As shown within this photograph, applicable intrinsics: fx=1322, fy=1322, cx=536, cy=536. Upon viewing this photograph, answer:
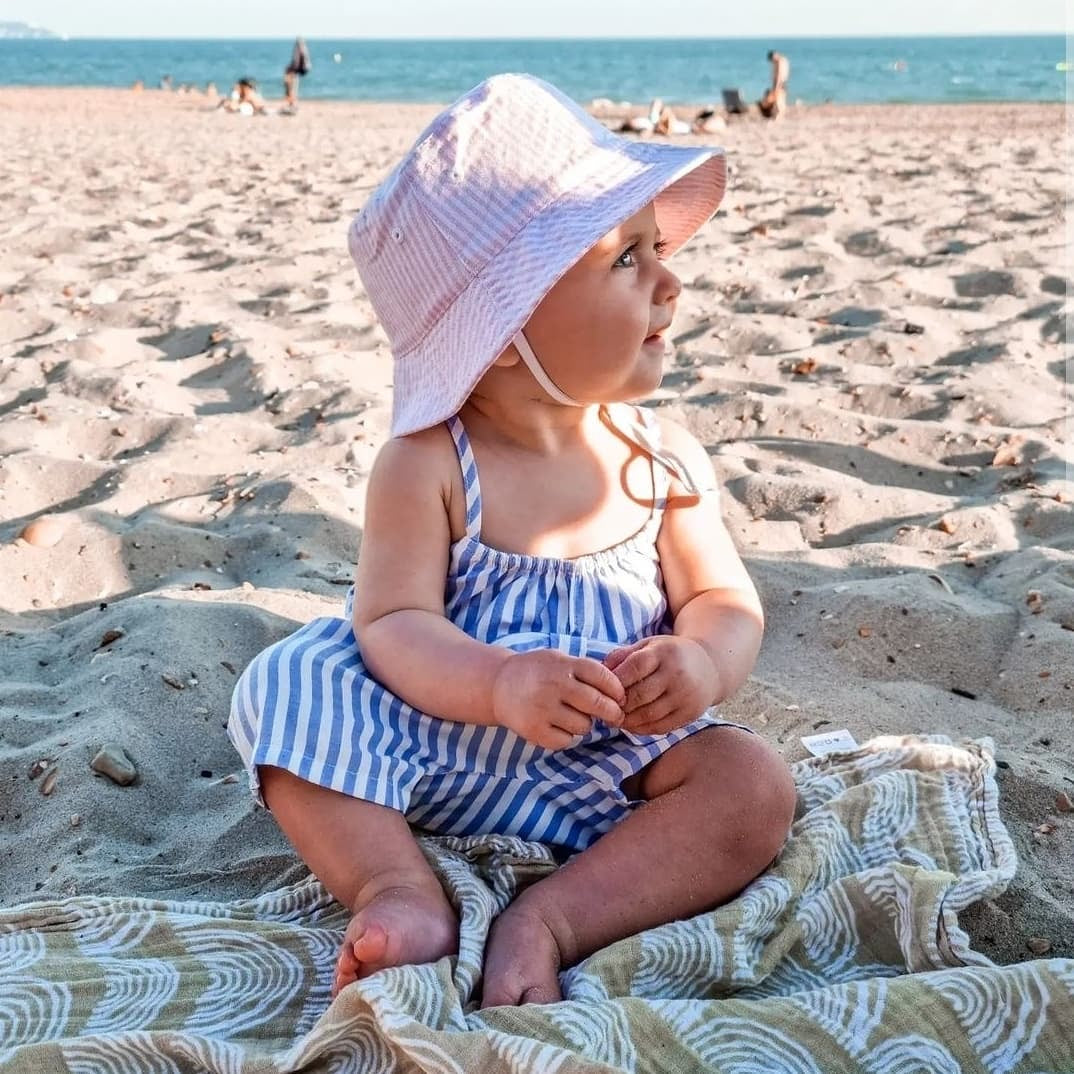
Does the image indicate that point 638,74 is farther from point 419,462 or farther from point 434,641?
point 434,641

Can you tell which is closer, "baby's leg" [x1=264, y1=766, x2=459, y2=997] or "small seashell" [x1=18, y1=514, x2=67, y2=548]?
"baby's leg" [x1=264, y1=766, x2=459, y2=997]

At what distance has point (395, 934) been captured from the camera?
4.79ft

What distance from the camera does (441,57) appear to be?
6047 cm

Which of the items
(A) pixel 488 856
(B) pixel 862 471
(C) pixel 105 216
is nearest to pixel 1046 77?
(C) pixel 105 216

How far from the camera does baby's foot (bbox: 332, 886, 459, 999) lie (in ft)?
4.75

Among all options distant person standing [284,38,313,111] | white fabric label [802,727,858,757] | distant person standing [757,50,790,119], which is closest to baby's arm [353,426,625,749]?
white fabric label [802,727,858,757]

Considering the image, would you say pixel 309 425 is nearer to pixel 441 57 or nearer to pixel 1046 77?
pixel 1046 77

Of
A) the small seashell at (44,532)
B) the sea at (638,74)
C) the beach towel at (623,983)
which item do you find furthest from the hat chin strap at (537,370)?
the sea at (638,74)

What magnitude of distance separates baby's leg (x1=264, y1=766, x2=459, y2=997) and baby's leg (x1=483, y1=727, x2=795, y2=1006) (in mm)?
81

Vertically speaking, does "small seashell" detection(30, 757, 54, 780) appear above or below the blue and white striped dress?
below

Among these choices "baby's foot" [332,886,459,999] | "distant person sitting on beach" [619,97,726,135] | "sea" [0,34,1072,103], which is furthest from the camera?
"sea" [0,34,1072,103]

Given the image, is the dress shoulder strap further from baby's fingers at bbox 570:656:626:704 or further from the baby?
baby's fingers at bbox 570:656:626:704

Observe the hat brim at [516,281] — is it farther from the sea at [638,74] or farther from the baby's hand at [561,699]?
the sea at [638,74]

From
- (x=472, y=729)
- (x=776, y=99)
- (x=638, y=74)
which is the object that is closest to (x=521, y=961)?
(x=472, y=729)
